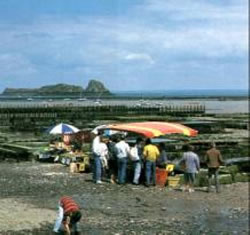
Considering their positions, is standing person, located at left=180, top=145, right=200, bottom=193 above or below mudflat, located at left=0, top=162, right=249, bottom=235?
above

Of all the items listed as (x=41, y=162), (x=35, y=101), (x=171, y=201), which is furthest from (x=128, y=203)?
(x=35, y=101)

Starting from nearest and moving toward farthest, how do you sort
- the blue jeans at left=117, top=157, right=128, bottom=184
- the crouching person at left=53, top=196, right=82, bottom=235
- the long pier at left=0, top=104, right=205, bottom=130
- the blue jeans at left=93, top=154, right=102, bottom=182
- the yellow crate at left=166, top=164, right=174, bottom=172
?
the crouching person at left=53, top=196, right=82, bottom=235
the blue jeans at left=117, top=157, right=128, bottom=184
the blue jeans at left=93, top=154, right=102, bottom=182
the yellow crate at left=166, top=164, right=174, bottom=172
the long pier at left=0, top=104, right=205, bottom=130

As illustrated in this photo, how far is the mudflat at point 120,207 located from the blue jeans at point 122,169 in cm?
38

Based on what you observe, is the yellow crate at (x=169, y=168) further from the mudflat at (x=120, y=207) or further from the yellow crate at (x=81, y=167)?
the yellow crate at (x=81, y=167)

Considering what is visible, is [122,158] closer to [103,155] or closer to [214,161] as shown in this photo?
[103,155]

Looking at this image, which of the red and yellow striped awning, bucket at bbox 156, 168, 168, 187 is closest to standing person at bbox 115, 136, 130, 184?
the red and yellow striped awning

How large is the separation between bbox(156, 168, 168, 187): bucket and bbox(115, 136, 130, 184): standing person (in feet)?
3.99

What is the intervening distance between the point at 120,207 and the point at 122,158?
4481mm

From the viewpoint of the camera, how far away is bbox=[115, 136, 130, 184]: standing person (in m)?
22.8

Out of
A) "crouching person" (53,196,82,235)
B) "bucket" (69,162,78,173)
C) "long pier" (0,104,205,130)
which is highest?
"crouching person" (53,196,82,235)

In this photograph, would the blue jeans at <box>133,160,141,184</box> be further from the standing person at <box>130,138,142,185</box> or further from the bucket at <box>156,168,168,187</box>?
the bucket at <box>156,168,168,187</box>

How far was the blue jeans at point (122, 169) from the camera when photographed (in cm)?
2291

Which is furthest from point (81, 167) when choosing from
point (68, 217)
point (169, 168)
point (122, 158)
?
point (68, 217)

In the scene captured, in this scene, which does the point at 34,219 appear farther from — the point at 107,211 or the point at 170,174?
the point at 170,174
